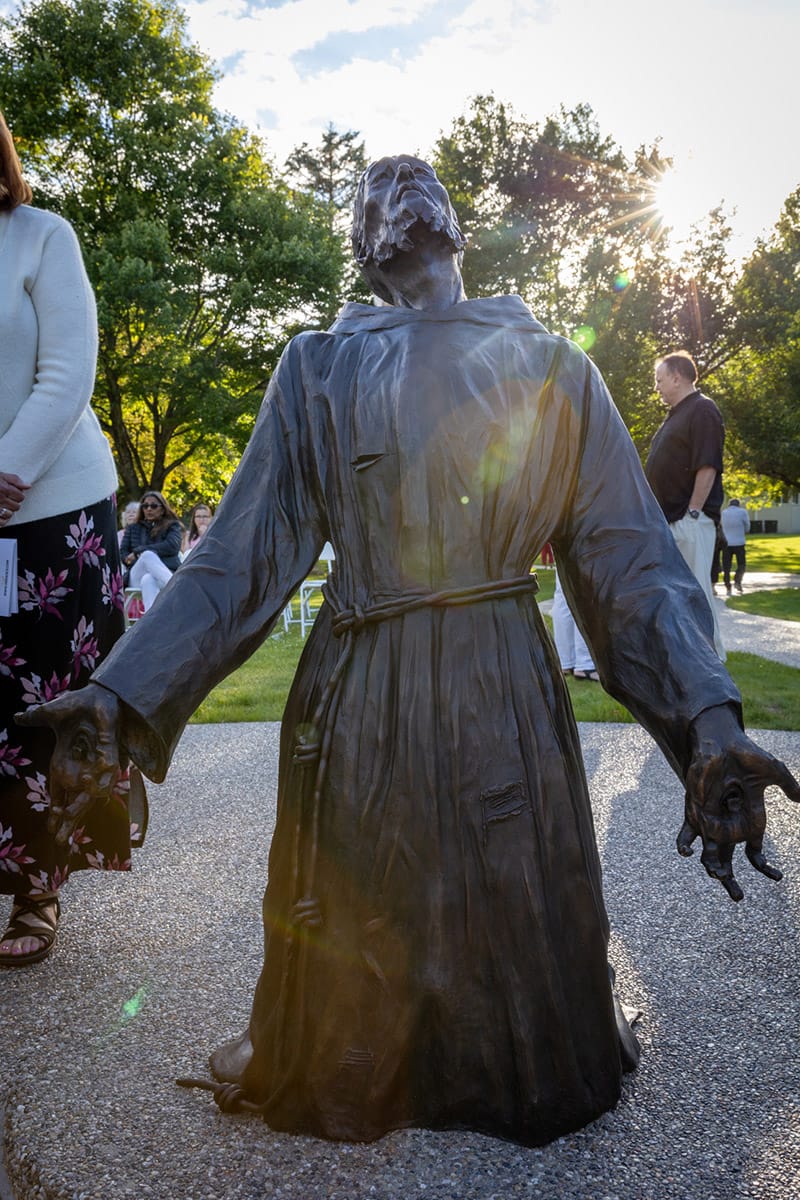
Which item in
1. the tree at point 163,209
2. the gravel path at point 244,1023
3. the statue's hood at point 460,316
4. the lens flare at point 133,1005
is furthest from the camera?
the tree at point 163,209

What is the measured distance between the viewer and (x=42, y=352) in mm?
2682

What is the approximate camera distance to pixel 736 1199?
1.77 meters

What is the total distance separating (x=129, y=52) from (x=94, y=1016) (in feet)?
69.8

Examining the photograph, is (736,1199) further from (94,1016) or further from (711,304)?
(711,304)

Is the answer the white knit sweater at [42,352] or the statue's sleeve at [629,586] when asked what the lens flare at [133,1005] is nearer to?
the white knit sweater at [42,352]

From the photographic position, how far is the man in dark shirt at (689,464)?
5531mm

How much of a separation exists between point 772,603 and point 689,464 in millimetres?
9710

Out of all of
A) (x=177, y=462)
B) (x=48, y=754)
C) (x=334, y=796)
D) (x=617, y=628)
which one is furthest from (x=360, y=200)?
(x=177, y=462)

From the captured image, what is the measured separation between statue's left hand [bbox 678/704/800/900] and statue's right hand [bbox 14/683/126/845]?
3.21 ft

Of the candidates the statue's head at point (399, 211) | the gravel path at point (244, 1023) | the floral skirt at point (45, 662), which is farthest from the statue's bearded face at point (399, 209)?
the gravel path at point (244, 1023)

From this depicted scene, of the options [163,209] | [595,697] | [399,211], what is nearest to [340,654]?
[399,211]

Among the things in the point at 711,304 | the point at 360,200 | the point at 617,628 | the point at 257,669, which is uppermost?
the point at 711,304

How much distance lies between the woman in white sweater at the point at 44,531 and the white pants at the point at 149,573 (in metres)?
7.36

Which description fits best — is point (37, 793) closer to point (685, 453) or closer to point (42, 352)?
point (42, 352)
